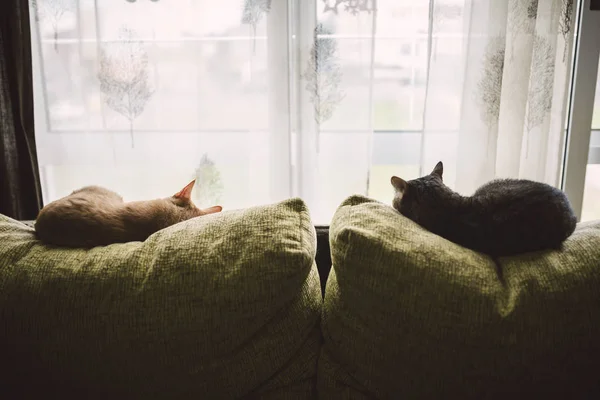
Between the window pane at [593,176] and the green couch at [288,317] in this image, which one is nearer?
the green couch at [288,317]

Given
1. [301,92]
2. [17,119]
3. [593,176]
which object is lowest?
[593,176]

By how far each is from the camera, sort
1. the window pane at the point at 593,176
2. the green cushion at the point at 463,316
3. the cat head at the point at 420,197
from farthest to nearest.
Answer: the window pane at the point at 593,176 < the cat head at the point at 420,197 < the green cushion at the point at 463,316

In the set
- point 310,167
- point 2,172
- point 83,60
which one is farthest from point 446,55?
point 2,172

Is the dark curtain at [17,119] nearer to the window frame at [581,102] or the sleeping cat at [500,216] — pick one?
the sleeping cat at [500,216]

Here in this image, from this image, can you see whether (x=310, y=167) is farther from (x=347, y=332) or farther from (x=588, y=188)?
(x=588, y=188)

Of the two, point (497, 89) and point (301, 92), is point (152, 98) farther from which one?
point (497, 89)

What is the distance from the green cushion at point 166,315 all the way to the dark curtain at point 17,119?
98 cm

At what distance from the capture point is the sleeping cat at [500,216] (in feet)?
3.37

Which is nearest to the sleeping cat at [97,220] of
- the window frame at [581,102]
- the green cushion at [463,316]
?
the green cushion at [463,316]

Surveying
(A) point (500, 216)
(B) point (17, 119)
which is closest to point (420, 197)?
(A) point (500, 216)

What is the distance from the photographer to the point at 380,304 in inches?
36.2

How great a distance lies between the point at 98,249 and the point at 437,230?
0.83m

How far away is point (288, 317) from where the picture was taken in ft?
3.29

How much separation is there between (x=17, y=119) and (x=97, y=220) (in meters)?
1.02
